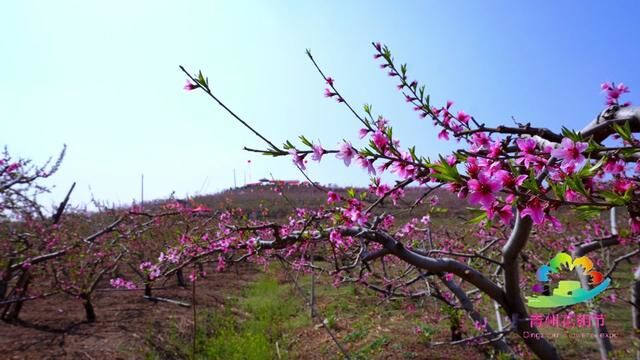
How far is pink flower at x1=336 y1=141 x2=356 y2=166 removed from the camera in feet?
5.97

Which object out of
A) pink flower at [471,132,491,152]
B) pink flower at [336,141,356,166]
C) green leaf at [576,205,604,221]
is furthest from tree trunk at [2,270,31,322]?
green leaf at [576,205,604,221]

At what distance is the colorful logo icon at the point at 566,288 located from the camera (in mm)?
3174

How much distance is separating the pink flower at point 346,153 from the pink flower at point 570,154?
34.2 inches

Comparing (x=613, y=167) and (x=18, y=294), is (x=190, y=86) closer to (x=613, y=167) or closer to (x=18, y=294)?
(x=613, y=167)

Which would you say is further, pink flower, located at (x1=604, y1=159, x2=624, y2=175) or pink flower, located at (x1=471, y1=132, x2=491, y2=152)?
pink flower, located at (x1=471, y1=132, x2=491, y2=152)

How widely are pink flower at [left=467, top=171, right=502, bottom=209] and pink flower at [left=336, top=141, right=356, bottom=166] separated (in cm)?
77

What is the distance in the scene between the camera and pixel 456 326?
568 cm

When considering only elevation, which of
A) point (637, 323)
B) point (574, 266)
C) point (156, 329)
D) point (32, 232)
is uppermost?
point (32, 232)

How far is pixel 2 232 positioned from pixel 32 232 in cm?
59

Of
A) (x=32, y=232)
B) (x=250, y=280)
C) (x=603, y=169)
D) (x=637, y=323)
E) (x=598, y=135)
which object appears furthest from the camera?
(x=250, y=280)

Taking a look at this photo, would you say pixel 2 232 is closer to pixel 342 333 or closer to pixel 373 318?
pixel 342 333

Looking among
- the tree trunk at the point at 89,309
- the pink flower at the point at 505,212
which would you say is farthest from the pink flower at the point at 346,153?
the tree trunk at the point at 89,309

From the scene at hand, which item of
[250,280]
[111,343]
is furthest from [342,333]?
[250,280]

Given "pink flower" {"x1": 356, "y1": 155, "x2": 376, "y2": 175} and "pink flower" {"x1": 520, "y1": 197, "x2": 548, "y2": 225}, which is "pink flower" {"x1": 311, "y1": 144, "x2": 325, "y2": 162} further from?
"pink flower" {"x1": 520, "y1": 197, "x2": 548, "y2": 225}
